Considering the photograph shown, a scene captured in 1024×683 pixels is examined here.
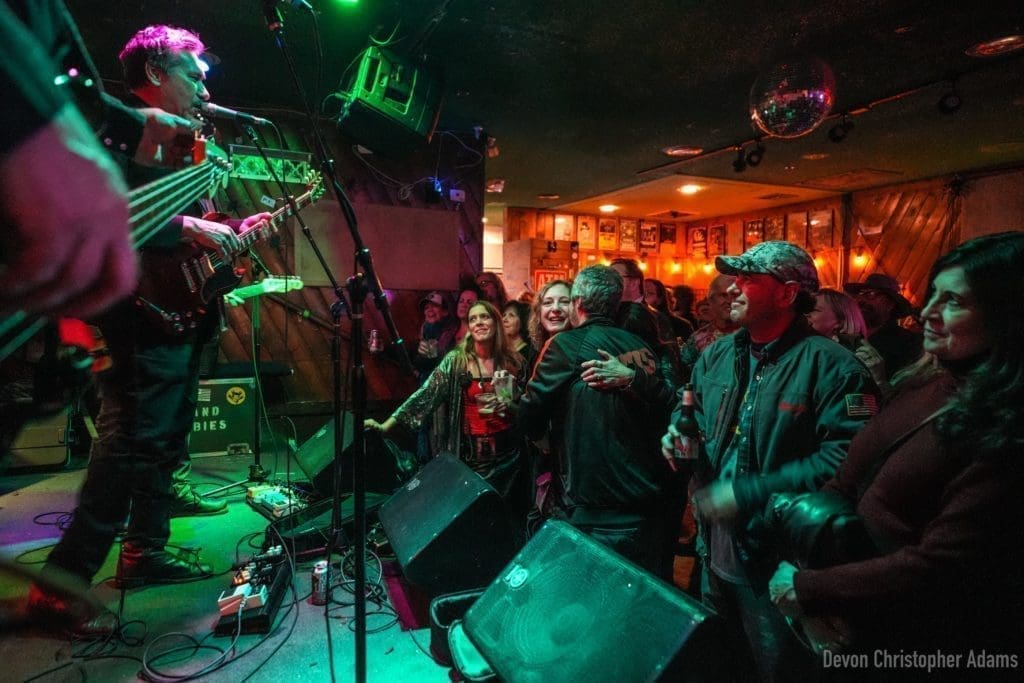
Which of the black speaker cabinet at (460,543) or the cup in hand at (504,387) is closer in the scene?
the black speaker cabinet at (460,543)

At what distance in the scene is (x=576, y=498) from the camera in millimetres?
2441

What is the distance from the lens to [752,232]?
11875mm

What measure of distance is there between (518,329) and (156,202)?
2705mm

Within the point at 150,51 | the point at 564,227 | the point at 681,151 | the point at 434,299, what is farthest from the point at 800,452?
the point at 564,227

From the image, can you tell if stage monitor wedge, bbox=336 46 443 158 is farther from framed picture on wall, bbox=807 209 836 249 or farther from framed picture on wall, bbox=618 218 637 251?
framed picture on wall, bbox=807 209 836 249

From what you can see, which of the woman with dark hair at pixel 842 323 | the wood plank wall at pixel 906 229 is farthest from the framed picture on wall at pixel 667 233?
the woman with dark hair at pixel 842 323

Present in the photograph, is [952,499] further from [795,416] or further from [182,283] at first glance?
[182,283]

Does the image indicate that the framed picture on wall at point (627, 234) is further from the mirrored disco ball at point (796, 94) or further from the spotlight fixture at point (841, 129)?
the mirrored disco ball at point (796, 94)

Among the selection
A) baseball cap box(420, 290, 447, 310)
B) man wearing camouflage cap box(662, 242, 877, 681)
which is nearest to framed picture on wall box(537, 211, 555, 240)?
baseball cap box(420, 290, 447, 310)

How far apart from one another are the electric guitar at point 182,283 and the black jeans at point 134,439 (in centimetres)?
8

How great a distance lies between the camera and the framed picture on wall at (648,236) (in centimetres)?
1302

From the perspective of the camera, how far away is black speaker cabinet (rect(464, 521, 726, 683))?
1342 millimetres

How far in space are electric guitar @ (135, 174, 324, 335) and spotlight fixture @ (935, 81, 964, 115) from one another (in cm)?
596

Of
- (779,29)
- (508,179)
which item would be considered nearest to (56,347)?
(779,29)
